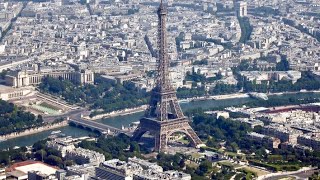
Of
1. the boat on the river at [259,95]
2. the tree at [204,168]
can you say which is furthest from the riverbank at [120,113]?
the tree at [204,168]

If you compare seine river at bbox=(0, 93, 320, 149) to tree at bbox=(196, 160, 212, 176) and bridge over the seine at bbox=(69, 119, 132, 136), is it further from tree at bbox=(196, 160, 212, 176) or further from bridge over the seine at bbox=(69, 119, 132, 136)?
tree at bbox=(196, 160, 212, 176)

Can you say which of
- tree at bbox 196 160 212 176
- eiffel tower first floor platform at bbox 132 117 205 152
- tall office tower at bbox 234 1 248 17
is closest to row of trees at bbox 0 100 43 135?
eiffel tower first floor platform at bbox 132 117 205 152

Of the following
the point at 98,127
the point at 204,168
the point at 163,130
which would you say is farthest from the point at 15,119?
the point at 204,168

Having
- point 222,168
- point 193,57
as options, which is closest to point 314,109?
point 222,168

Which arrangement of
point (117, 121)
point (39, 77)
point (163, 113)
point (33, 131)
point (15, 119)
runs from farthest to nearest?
point (39, 77) < point (117, 121) < point (15, 119) < point (33, 131) < point (163, 113)

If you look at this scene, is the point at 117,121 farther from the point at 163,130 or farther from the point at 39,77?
the point at 39,77

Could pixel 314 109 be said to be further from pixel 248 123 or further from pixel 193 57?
pixel 193 57

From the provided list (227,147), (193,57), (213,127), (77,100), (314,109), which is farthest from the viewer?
(193,57)
